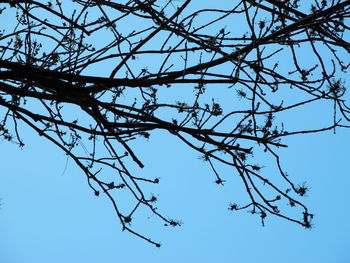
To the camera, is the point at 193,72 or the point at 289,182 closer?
the point at 193,72

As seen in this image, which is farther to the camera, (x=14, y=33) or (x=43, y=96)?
(x=14, y=33)

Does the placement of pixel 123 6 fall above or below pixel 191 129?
above

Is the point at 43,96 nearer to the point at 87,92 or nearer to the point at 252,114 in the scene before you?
the point at 87,92

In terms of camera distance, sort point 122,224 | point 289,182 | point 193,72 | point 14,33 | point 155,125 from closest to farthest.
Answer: point 193,72 → point 155,125 → point 289,182 → point 122,224 → point 14,33

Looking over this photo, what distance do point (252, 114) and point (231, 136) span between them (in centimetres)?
→ 23

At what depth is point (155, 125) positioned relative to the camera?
2.62 metres

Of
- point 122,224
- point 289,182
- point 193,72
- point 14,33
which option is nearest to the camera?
point 193,72

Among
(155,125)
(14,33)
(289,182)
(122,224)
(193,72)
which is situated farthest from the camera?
(14,33)

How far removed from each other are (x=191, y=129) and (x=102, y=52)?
0.97 meters

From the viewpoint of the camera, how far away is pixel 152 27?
9.54 feet

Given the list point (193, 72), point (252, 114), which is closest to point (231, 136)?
point (252, 114)

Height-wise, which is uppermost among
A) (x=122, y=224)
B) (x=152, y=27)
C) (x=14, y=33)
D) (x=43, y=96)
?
(x=152, y=27)

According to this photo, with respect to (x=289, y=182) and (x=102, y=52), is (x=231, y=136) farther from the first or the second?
(x=102, y=52)

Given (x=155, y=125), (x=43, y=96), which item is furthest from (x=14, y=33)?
(x=155, y=125)
